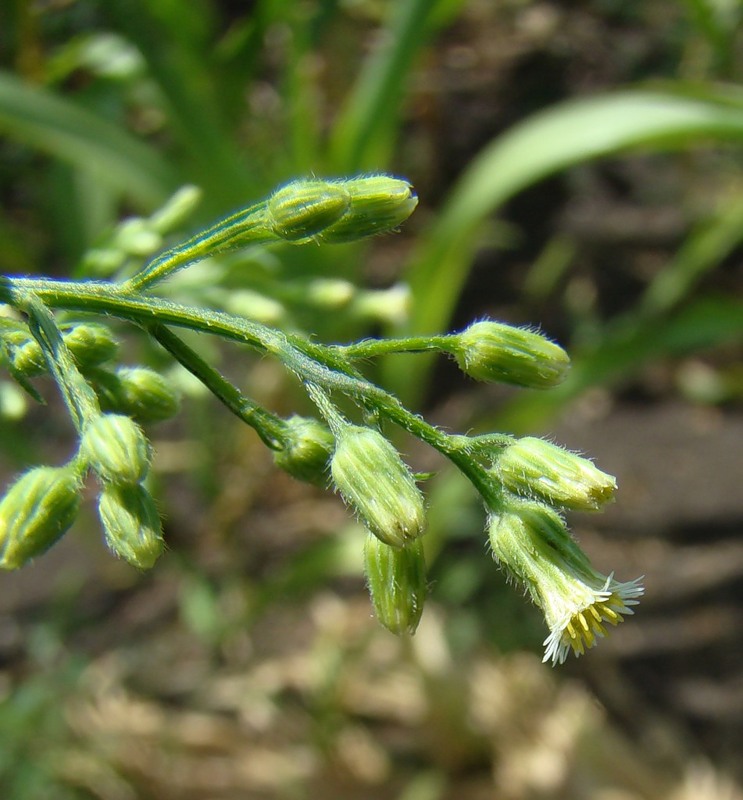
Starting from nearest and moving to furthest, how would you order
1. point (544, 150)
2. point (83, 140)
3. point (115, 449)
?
point (115, 449) → point (83, 140) → point (544, 150)

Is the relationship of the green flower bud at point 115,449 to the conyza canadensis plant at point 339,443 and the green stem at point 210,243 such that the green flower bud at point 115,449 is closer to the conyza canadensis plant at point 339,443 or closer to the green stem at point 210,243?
the conyza canadensis plant at point 339,443

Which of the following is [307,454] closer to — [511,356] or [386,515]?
[386,515]

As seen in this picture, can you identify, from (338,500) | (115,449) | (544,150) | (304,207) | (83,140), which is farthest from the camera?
(338,500)

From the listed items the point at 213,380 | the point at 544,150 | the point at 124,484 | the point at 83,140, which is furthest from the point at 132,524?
the point at 544,150

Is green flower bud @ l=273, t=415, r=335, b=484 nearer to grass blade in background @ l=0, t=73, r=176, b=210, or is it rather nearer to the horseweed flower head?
the horseweed flower head

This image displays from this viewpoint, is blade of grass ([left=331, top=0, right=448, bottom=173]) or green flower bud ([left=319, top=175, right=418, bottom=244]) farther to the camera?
blade of grass ([left=331, top=0, right=448, bottom=173])

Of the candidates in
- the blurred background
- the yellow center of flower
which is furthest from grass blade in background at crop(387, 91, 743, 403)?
the yellow center of flower

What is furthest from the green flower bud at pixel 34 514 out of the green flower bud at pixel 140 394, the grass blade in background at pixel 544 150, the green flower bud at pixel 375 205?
the grass blade in background at pixel 544 150
